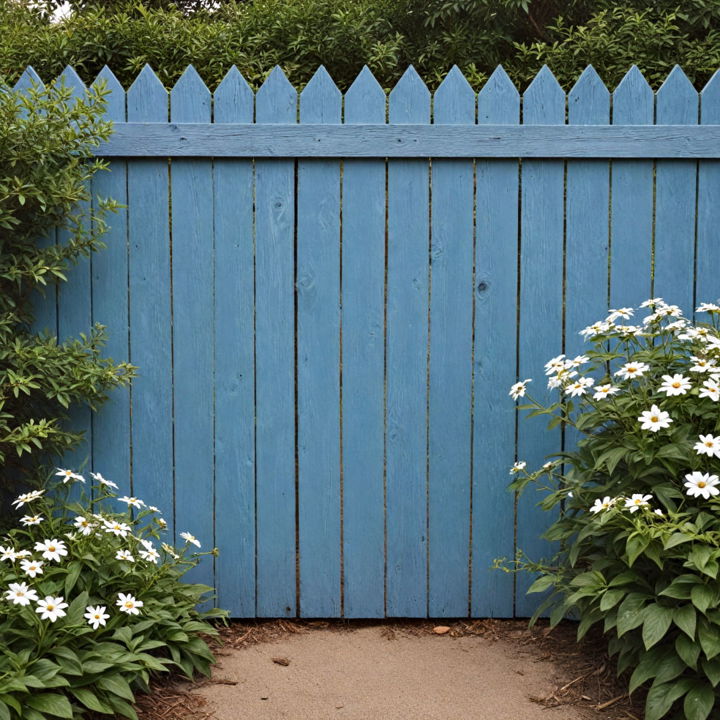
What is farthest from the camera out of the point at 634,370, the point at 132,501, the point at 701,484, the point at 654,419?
the point at 132,501

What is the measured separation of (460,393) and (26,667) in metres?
1.78

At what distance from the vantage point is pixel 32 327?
10.7ft

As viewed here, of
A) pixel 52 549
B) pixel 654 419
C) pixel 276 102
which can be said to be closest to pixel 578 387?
pixel 654 419

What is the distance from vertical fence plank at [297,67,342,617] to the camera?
3.25m

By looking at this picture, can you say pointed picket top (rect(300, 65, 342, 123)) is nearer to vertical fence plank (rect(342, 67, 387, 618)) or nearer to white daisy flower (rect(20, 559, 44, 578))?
vertical fence plank (rect(342, 67, 387, 618))

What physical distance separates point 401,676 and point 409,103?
2.10m

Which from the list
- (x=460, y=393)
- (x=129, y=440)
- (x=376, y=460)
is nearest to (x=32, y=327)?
(x=129, y=440)

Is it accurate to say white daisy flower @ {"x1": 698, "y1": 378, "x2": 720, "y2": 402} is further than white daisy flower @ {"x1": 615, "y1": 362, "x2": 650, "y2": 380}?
No

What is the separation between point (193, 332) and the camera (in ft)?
10.8

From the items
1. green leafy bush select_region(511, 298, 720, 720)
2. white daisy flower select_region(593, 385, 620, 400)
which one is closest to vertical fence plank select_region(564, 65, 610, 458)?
green leafy bush select_region(511, 298, 720, 720)

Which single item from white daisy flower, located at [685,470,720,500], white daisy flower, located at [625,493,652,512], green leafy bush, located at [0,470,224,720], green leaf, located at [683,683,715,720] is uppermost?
white daisy flower, located at [685,470,720,500]

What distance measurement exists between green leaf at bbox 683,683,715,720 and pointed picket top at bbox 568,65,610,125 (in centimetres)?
202

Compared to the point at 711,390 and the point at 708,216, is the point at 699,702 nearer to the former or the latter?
the point at 711,390

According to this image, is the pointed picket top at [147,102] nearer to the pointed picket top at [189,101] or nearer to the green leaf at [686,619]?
the pointed picket top at [189,101]
